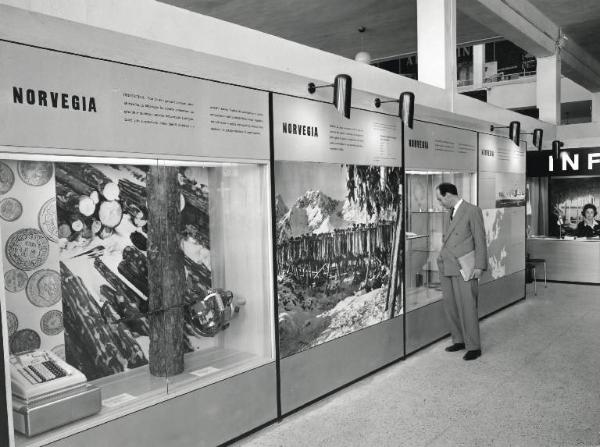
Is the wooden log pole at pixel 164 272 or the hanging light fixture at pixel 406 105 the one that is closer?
the wooden log pole at pixel 164 272

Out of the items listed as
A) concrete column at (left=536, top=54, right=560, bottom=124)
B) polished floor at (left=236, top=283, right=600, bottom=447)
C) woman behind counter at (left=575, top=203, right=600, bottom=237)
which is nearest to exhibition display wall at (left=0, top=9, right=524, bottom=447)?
polished floor at (left=236, top=283, right=600, bottom=447)

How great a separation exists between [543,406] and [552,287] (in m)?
6.35

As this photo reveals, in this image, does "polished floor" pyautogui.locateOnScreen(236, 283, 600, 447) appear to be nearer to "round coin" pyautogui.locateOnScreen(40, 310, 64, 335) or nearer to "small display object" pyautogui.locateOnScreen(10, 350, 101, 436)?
"small display object" pyautogui.locateOnScreen(10, 350, 101, 436)

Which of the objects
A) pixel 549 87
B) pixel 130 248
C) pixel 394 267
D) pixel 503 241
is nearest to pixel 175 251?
pixel 130 248

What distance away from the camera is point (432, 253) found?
271 inches

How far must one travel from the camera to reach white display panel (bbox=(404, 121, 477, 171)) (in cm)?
616

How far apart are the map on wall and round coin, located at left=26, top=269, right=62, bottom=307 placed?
6.01 m

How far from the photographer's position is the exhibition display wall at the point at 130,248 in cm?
301

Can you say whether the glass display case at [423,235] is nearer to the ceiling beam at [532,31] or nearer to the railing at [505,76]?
the ceiling beam at [532,31]

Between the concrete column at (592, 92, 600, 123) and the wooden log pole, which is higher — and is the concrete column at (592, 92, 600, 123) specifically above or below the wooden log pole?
above

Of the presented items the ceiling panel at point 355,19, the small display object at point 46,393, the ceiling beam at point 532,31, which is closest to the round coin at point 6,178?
the small display object at point 46,393

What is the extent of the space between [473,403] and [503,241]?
14.3 feet

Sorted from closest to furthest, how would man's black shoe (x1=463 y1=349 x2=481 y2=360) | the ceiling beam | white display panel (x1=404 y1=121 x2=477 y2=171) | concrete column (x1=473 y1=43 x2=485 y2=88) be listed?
man's black shoe (x1=463 y1=349 x2=481 y2=360)
white display panel (x1=404 y1=121 x2=477 y2=171)
the ceiling beam
concrete column (x1=473 y1=43 x2=485 y2=88)

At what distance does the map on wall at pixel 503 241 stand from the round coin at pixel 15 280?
6.21m
